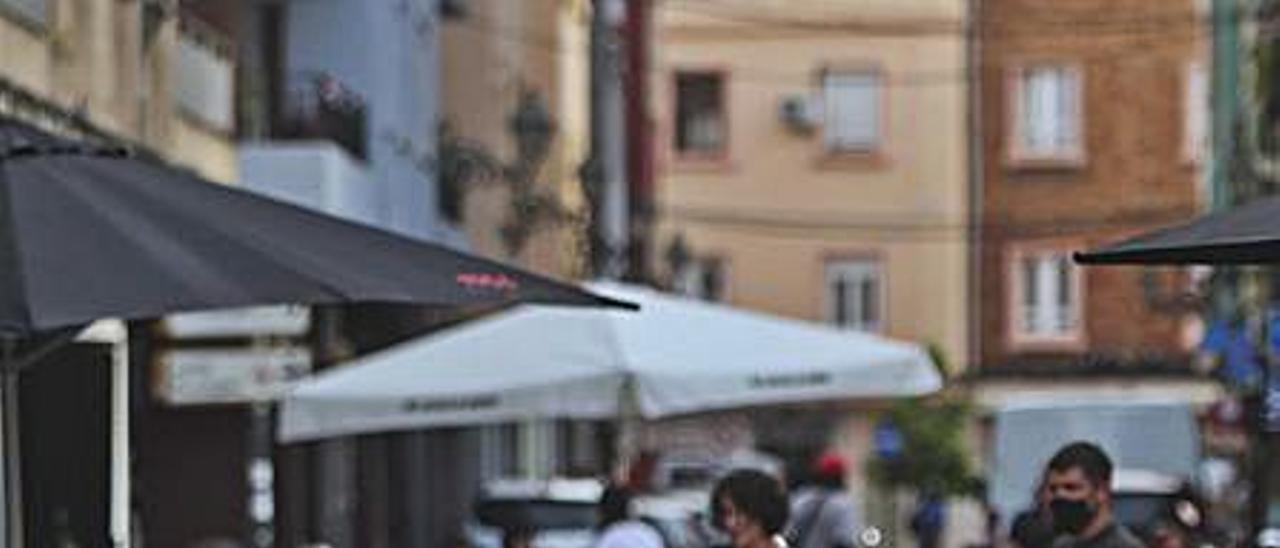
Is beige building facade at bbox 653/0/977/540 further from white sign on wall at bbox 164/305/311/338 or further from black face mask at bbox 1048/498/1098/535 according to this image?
black face mask at bbox 1048/498/1098/535

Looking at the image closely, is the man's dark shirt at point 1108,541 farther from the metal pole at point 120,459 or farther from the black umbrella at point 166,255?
the metal pole at point 120,459

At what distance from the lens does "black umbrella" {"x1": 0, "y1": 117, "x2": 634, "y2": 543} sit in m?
8.02

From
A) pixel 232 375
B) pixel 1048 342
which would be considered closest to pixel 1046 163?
pixel 1048 342

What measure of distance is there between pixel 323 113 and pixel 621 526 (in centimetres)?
1285

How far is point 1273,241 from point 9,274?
125 inches

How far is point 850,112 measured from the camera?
52.4 meters

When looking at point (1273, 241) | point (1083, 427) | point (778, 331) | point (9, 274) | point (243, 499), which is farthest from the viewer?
point (1083, 427)

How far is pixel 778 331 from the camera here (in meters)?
17.0

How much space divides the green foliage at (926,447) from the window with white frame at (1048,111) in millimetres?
4632

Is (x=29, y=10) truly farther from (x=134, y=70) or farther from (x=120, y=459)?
(x=120, y=459)

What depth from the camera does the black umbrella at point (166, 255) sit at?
26.3 ft

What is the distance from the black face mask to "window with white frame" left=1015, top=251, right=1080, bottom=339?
41.9m

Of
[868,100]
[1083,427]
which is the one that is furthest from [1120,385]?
[1083,427]

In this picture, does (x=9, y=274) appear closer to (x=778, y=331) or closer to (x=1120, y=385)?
(x=778, y=331)
